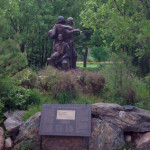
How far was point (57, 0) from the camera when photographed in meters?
19.2

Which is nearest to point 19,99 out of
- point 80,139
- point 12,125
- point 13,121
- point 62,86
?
point 13,121

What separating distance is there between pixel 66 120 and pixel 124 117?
142cm

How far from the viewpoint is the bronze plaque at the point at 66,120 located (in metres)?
5.16

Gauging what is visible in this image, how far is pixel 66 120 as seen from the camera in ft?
17.4

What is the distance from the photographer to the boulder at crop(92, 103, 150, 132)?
5.55 metres

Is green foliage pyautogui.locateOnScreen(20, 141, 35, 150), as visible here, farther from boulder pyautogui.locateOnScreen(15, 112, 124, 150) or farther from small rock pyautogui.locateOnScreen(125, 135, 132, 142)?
small rock pyautogui.locateOnScreen(125, 135, 132, 142)

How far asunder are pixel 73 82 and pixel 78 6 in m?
14.7

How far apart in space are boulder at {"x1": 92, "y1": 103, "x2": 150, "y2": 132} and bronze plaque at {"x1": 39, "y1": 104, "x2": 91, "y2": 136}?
0.44m

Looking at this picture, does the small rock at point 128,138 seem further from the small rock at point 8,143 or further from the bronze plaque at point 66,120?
the small rock at point 8,143

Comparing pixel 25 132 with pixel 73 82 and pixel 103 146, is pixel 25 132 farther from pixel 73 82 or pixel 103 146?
pixel 73 82

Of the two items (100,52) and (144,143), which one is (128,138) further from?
(100,52)

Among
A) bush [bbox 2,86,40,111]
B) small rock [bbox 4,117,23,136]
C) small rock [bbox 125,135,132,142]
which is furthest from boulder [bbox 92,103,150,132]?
bush [bbox 2,86,40,111]

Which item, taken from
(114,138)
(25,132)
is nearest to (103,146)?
(114,138)

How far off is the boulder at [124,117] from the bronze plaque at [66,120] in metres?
0.44
